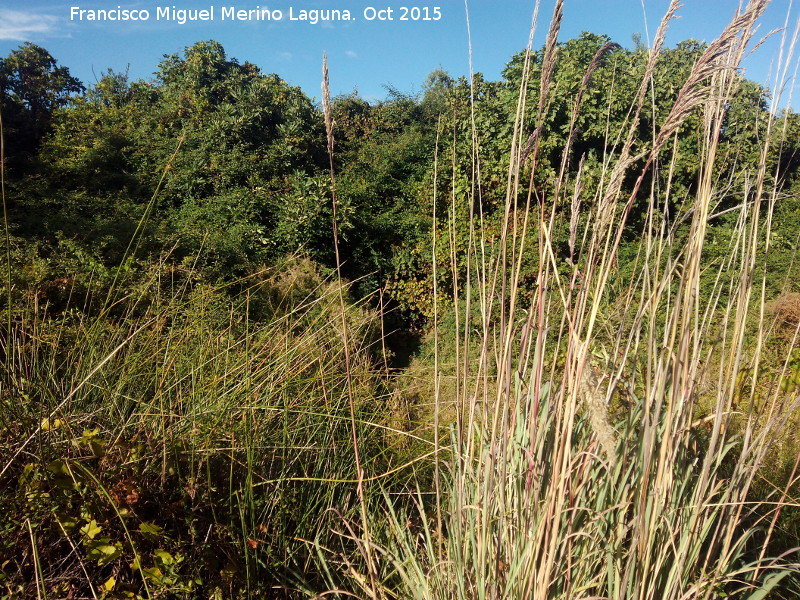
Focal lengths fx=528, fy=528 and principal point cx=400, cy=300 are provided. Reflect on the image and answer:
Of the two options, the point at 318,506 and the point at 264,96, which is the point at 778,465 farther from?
the point at 264,96

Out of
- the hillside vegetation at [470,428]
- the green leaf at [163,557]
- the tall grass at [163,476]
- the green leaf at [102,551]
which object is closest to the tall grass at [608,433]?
the hillside vegetation at [470,428]

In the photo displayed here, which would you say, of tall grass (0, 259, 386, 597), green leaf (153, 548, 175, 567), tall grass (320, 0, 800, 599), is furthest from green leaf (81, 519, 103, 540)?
tall grass (320, 0, 800, 599)

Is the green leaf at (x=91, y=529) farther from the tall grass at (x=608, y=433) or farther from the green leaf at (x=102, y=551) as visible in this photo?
the tall grass at (x=608, y=433)

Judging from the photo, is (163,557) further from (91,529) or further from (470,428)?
(470,428)

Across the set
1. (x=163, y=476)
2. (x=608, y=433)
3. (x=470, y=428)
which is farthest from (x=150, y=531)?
(x=608, y=433)

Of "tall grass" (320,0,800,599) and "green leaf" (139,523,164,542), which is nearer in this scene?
"tall grass" (320,0,800,599)

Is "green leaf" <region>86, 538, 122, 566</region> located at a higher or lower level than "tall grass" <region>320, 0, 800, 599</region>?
lower

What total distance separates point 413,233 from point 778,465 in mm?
6007

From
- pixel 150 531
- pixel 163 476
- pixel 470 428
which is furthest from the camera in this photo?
pixel 163 476

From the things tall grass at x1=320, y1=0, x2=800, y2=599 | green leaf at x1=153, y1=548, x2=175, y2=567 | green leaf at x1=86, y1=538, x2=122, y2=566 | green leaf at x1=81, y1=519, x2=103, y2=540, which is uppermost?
tall grass at x1=320, y1=0, x2=800, y2=599

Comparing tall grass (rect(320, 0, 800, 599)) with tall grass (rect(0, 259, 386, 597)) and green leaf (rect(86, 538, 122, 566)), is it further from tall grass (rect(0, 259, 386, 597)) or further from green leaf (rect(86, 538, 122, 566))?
green leaf (rect(86, 538, 122, 566))

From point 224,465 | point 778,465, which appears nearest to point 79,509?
point 224,465

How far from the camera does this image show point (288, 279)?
222 inches

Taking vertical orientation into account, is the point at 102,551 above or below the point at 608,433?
below
